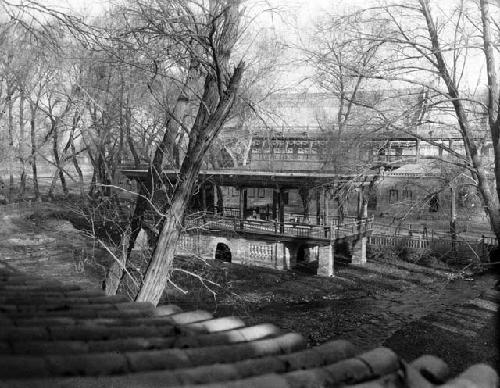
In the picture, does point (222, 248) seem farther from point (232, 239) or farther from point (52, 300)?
point (52, 300)

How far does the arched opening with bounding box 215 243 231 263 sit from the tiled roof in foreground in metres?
22.5

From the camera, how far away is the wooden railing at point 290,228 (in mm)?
23000

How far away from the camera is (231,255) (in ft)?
83.3

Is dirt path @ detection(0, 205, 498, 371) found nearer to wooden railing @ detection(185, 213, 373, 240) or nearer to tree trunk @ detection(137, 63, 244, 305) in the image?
wooden railing @ detection(185, 213, 373, 240)

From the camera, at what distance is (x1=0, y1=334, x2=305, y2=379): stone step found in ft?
6.77

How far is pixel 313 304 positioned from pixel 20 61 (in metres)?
17.0

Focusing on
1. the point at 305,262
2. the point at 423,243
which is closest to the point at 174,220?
the point at 305,262

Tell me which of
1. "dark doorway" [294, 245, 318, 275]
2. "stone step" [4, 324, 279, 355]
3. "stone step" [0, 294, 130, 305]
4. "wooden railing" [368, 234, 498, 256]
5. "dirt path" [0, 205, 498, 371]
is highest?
"stone step" [4, 324, 279, 355]

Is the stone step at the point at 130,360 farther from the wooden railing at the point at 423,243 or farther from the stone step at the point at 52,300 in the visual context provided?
the wooden railing at the point at 423,243

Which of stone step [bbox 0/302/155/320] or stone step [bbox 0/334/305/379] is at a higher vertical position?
stone step [bbox 0/334/305/379]

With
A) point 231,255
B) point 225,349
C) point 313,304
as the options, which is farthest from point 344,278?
point 225,349

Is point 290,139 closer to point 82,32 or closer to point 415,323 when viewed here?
point 415,323

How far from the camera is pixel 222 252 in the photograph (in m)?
26.3

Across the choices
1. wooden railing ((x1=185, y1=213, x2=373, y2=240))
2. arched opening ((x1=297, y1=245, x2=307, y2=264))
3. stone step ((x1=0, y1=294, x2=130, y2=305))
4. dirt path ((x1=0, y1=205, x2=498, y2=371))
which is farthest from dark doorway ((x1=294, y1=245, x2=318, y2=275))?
stone step ((x1=0, y1=294, x2=130, y2=305))
